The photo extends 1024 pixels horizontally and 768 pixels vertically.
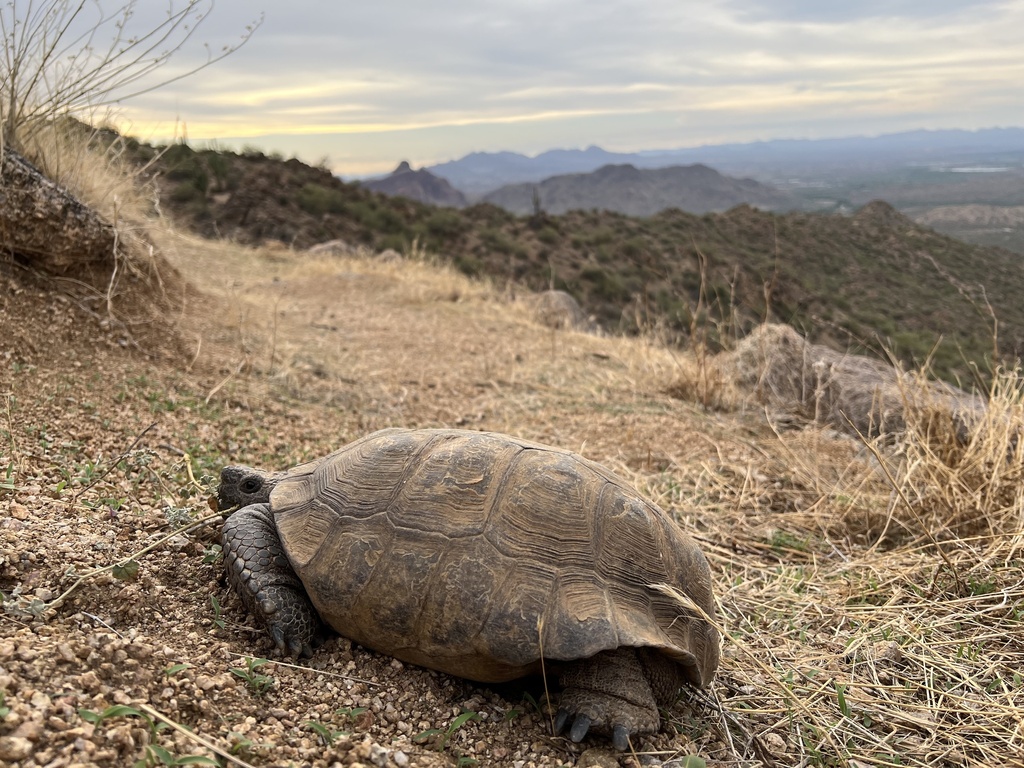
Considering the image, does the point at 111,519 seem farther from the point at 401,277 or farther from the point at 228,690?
the point at 401,277

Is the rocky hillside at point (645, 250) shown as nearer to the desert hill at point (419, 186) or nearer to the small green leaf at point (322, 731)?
the desert hill at point (419, 186)

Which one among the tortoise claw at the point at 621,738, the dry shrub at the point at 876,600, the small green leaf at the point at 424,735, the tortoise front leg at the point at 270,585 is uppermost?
the tortoise front leg at the point at 270,585

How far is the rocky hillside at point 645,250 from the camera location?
62.7 feet

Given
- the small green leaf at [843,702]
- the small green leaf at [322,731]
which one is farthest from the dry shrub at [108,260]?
the small green leaf at [843,702]

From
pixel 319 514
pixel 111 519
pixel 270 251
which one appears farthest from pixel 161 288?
pixel 270 251

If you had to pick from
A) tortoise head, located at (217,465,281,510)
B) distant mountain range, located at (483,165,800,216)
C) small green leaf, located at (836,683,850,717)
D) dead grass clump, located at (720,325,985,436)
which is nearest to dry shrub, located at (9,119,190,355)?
tortoise head, located at (217,465,281,510)

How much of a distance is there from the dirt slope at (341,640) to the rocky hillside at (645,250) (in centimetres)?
853

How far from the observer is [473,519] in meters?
2.47

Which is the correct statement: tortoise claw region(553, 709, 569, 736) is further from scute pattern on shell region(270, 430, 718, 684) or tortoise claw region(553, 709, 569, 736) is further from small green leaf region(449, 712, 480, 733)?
small green leaf region(449, 712, 480, 733)

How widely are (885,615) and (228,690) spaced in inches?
111

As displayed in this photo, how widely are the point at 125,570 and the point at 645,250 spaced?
93.1 ft

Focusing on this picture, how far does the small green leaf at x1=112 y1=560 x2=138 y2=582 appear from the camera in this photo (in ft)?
7.89

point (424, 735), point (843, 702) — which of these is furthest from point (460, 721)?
point (843, 702)

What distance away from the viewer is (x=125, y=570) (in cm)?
242
